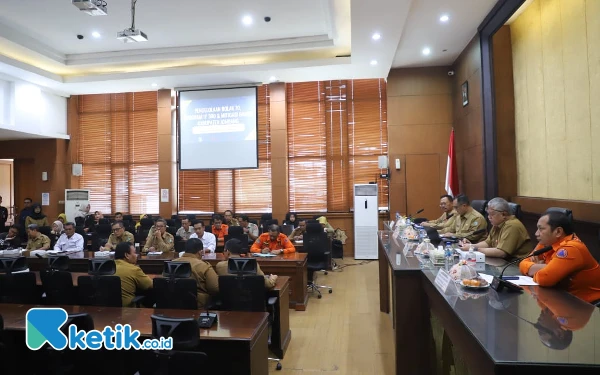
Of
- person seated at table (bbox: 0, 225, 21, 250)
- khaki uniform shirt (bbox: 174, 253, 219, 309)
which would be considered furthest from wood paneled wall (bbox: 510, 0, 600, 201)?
person seated at table (bbox: 0, 225, 21, 250)

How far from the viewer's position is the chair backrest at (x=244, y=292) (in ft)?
10.3

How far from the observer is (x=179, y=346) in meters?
2.01

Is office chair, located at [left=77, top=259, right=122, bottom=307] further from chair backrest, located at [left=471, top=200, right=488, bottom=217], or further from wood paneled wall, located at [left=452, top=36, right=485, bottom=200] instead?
wood paneled wall, located at [left=452, top=36, right=485, bottom=200]

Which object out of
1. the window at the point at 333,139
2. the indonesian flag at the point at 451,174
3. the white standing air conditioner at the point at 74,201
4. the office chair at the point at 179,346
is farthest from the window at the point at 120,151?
the office chair at the point at 179,346

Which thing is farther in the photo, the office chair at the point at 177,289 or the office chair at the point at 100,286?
the office chair at the point at 100,286

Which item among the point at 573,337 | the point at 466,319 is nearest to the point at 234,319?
the point at 466,319

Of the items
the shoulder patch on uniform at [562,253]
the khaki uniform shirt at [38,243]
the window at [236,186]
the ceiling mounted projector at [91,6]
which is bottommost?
the khaki uniform shirt at [38,243]

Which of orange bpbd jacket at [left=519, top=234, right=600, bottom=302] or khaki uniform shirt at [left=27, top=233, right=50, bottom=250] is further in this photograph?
khaki uniform shirt at [left=27, top=233, right=50, bottom=250]

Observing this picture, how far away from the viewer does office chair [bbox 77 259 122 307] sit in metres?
3.14

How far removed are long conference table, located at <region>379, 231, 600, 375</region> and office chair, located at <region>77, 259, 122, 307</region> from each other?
2399 mm

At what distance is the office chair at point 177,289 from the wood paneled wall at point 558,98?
4095 mm

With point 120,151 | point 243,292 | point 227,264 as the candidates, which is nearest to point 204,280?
point 227,264

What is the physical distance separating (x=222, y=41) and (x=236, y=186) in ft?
11.6

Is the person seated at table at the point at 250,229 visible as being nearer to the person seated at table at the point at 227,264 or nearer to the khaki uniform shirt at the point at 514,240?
the person seated at table at the point at 227,264
